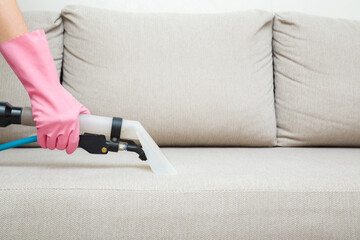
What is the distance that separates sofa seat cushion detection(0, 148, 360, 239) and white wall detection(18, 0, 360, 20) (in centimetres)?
90

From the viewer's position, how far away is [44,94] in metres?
0.70

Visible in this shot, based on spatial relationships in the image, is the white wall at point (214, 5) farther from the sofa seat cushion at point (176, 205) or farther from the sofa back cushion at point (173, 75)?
the sofa seat cushion at point (176, 205)

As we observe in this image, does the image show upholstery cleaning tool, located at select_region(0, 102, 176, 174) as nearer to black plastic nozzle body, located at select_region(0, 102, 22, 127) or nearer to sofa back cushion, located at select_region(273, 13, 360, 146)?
black plastic nozzle body, located at select_region(0, 102, 22, 127)

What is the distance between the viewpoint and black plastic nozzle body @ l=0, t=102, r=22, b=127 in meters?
0.68

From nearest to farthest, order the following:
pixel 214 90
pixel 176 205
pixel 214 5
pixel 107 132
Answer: pixel 176 205, pixel 107 132, pixel 214 90, pixel 214 5

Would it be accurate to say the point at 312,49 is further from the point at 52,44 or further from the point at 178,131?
the point at 52,44

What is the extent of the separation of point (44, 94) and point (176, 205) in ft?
1.30

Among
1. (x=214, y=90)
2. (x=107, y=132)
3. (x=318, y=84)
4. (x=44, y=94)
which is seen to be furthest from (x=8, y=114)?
(x=318, y=84)

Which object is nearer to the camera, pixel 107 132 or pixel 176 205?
pixel 176 205

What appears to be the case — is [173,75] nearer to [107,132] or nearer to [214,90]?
[214,90]

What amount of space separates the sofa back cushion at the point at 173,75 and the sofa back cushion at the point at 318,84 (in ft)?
0.28

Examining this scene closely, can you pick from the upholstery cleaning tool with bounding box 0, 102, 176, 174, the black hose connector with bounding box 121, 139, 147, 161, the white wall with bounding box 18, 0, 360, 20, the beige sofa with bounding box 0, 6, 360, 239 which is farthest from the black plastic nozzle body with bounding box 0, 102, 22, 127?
the white wall with bounding box 18, 0, 360, 20

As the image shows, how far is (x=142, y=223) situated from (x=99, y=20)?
2.49ft

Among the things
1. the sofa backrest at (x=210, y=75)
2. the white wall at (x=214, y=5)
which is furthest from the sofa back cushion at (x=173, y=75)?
the white wall at (x=214, y=5)
